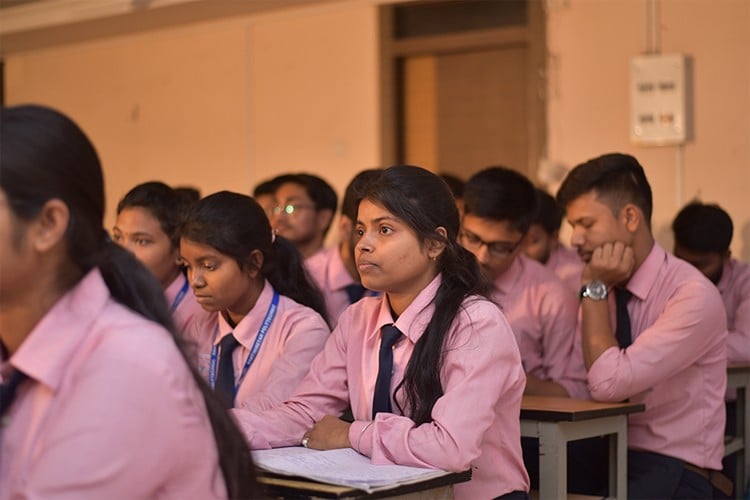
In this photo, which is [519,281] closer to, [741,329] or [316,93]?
[741,329]

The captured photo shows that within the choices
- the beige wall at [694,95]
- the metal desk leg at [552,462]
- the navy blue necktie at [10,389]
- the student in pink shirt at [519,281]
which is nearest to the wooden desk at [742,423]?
the student in pink shirt at [519,281]

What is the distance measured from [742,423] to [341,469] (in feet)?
7.29

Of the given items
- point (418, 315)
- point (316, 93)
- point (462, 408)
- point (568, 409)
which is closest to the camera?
point (462, 408)

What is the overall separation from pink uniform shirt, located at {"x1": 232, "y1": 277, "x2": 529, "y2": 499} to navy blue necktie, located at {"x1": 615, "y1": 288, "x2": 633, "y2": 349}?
942 mm

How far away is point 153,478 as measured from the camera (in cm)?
135

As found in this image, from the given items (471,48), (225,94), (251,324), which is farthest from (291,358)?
(225,94)

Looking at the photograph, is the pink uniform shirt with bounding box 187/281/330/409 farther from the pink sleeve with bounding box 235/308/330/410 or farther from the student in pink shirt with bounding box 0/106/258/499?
the student in pink shirt with bounding box 0/106/258/499

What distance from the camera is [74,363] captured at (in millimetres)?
1367

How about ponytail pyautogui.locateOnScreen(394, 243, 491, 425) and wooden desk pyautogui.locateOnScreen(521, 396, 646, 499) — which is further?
wooden desk pyautogui.locateOnScreen(521, 396, 646, 499)

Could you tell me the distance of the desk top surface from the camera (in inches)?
109

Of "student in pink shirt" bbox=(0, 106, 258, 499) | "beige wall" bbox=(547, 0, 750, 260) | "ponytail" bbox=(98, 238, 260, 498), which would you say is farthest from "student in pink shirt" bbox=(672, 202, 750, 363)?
"student in pink shirt" bbox=(0, 106, 258, 499)

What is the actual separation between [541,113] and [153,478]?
191 inches

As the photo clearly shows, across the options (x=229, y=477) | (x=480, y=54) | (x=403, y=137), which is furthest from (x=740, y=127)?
(x=229, y=477)

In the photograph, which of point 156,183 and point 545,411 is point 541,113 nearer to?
point 156,183
